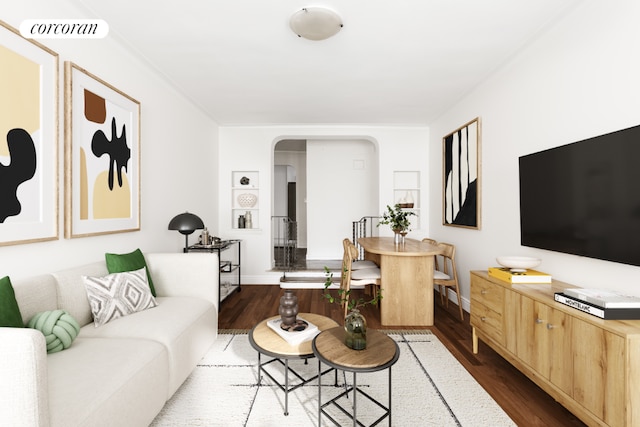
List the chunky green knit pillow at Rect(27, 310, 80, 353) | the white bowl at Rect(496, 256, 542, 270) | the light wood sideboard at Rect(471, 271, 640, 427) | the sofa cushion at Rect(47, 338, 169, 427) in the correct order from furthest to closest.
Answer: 1. the white bowl at Rect(496, 256, 542, 270)
2. the chunky green knit pillow at Rect(27, 310, 80, 353)
3. the light wood sideboard at Rect(471, 271, 640, 427)
4. the sofa cushion at Rect(47, 338, 169, 427)

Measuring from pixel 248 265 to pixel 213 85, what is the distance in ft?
9.86

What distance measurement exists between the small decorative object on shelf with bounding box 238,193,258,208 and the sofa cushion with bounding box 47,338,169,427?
3.42m

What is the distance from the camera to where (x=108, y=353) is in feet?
5.08

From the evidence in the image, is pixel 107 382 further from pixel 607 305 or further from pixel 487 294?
pixel 487 294

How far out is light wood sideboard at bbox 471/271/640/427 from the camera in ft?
4.23

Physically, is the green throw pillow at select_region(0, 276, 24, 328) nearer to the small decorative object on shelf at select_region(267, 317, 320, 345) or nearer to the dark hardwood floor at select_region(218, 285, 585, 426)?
the small decorative object on shelf at select_region(267, 317, 320, 345)

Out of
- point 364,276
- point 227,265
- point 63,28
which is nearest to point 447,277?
point 364,276

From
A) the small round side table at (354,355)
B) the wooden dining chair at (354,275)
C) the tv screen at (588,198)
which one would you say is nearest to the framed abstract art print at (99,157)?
the small round side table at (354,355)

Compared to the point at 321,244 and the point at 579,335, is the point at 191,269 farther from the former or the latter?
the point at 321,244

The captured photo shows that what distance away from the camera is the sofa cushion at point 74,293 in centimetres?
184

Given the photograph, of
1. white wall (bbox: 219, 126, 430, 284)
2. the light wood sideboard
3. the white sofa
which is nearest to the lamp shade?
the white sofa

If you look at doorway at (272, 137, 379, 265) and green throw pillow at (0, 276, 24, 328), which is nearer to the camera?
green throw pillow at (0, 276, 24, 328)

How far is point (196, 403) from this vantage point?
1895 millimetres

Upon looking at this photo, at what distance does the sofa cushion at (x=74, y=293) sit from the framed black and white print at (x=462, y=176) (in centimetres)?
380
